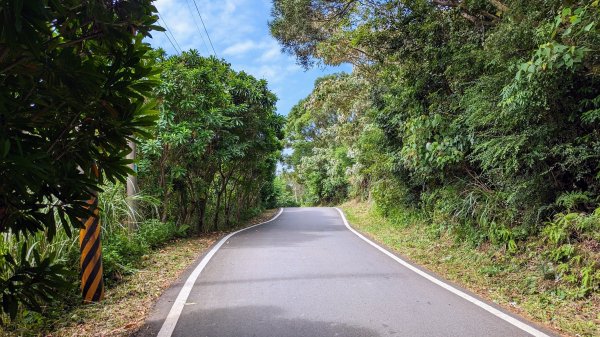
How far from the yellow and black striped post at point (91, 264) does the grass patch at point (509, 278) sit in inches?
210

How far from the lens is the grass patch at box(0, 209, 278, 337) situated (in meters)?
4.44

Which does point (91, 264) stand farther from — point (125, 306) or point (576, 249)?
point (576, 249)

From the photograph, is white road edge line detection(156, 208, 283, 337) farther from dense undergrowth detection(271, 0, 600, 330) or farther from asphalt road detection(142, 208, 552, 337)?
dense undergrowth detection(271, 0, 600, 330)

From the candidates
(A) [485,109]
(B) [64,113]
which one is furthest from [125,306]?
(A) [485,109]

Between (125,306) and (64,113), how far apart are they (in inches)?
140

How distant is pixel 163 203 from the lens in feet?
36.8

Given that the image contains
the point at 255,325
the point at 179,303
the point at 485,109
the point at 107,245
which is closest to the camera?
the point at 255,325

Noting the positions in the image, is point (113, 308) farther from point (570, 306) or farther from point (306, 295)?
point (570, 306)

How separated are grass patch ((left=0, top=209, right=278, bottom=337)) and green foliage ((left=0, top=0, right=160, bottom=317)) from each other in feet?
6.42

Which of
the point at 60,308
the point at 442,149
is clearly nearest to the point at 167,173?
the point at 60,308

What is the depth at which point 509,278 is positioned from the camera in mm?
6387

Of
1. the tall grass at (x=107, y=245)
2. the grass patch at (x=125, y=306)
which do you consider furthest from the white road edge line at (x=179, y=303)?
the tall grass at (x=107, y=245)

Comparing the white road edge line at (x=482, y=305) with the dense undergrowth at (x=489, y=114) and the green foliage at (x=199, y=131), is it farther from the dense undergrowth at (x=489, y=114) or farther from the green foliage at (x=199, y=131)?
the green foliage at (x=199, y=131)

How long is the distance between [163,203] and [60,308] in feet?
20.3
